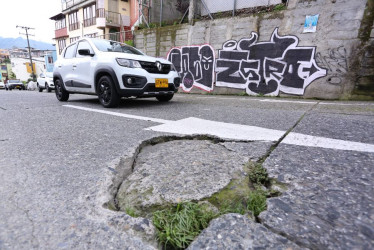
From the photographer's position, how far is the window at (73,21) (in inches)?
1032

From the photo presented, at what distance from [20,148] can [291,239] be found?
2183mm

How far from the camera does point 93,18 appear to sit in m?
23.6

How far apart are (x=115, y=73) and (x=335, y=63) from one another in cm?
602

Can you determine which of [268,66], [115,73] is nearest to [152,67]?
[115,73]

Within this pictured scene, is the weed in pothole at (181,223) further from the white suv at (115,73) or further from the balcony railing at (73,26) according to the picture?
the balcony railing at (73,26)

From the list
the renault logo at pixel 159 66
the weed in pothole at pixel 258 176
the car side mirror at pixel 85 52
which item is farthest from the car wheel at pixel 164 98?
the weed in pothole at pixel 258 176

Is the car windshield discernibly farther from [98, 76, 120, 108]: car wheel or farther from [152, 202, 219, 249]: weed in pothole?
[152, 202, 219, 249]: weed in pothole

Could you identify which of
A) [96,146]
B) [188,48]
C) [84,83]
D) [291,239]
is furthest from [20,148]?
[188,48]

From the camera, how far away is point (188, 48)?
9000 mm

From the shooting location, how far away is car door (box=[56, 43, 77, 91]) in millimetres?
5043

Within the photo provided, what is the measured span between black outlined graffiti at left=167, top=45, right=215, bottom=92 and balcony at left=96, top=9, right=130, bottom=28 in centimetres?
1607

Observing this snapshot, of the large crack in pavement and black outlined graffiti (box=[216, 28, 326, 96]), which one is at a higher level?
black outlined graffiti (box=[216, 28, 326, 96])

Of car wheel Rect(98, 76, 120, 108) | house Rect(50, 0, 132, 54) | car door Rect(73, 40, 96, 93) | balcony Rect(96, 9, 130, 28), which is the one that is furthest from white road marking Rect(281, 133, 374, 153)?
balcony Rect(96, 9, 130, 28)

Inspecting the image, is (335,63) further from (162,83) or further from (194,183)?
(194,183)
